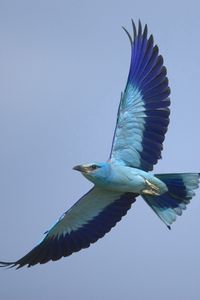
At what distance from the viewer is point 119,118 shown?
12492mm

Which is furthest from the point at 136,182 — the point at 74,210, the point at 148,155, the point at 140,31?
the point at 140,31

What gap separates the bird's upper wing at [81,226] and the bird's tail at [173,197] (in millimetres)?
429

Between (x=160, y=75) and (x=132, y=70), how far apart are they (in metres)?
0.51

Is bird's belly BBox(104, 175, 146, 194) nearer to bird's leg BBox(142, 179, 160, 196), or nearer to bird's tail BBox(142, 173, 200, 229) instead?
bird's leg BBox(142, 179, 160, 196)

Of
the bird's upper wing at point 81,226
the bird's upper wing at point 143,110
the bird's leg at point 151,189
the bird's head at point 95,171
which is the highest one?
the bird's upper wing at point 143,110

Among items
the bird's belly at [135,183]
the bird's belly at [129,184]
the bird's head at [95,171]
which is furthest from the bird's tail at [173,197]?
the bird's head at [95,171]

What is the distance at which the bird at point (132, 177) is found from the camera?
12117 mm

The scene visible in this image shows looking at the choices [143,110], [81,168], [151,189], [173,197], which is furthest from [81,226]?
[143,110]

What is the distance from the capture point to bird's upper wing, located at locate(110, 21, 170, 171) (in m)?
12.5

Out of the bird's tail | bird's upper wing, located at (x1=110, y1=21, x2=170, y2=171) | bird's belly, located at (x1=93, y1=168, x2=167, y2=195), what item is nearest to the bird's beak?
bird's belly, located at (x1=93, y1=168, x2=167, y2=195)

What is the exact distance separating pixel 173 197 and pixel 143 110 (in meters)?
1.48

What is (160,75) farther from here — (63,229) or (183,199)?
(63,229)

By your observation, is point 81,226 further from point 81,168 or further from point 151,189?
point 81,168

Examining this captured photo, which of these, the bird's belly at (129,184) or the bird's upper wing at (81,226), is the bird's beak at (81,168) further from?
the bird's upper wing at (81,226)
